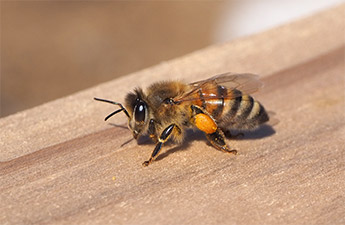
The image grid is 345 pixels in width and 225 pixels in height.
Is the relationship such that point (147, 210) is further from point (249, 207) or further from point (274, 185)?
point (274, 185)

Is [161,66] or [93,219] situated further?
[161,66]

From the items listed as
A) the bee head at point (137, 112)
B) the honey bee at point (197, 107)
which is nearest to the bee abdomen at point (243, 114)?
the honey bee at point (197, 107)

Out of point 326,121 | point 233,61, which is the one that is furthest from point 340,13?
point 326,121

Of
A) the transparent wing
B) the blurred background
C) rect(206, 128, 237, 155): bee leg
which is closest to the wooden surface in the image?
rect(206, 128, 237, 155): bee leg

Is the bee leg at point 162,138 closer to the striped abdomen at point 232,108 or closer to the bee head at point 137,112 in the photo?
the bee head at point 137,112

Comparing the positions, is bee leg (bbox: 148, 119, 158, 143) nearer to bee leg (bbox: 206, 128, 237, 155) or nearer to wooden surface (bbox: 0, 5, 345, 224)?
wooden surface (bbox: 0, 5, 345, 224)

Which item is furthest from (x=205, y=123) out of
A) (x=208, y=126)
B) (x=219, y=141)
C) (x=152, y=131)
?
(x=152, y=131)

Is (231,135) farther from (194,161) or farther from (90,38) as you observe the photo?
(90,38)
